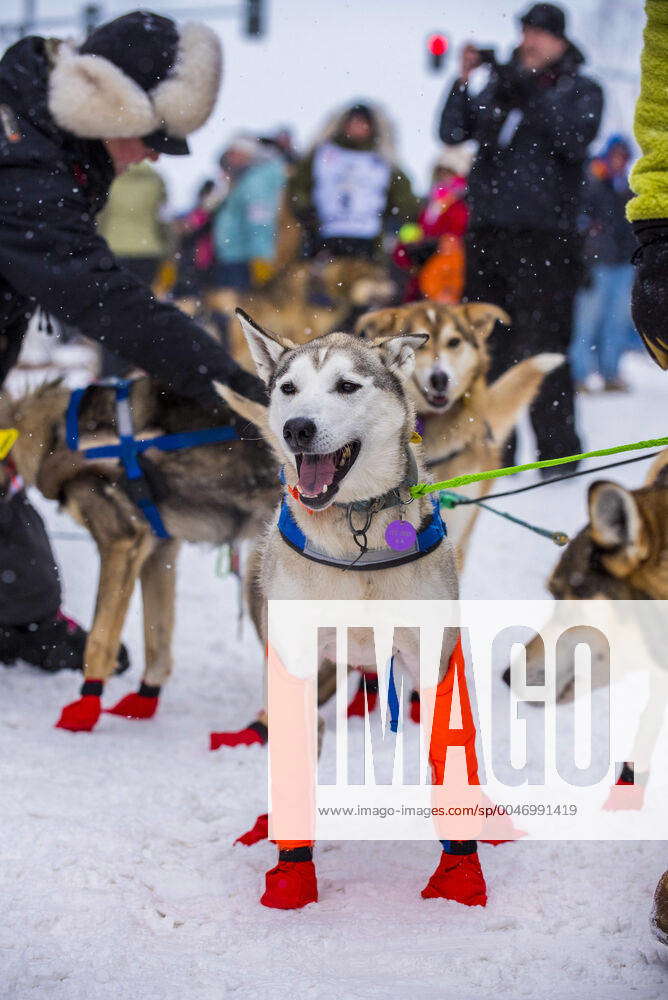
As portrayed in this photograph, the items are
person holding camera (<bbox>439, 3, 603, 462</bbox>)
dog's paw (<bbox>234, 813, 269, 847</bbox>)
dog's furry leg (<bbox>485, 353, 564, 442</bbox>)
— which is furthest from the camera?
person holding camera (<bbox>439, 3, 603, 462</bbox>)

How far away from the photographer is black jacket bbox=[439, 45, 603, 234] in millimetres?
4516

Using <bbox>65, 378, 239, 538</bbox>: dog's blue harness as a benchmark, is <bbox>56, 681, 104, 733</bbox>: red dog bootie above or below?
below

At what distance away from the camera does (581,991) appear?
5.91 feet

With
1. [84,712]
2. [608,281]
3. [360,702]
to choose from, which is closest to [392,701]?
[360,702]

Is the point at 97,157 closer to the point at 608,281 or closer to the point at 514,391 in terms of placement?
the point at 514,391

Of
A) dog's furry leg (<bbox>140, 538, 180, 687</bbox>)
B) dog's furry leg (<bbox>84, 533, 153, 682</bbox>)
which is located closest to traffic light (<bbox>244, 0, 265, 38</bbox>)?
dog's furry leg (<bbox>140, 538, 180, 687</bbox>)

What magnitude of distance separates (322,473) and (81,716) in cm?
144

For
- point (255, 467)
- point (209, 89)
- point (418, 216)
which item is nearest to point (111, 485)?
point (255, 467)

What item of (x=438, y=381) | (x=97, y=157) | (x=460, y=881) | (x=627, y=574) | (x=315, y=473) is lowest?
(x=460, y=881)

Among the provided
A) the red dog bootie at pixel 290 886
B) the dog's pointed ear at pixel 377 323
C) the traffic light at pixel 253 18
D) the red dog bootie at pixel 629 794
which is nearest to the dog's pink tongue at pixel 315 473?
the red dog bootie at pixel 290 886

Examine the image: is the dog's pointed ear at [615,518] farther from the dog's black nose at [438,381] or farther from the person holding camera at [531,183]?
the person holding camera at [531,183]

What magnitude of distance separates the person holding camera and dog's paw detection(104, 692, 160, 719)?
207 centimetres

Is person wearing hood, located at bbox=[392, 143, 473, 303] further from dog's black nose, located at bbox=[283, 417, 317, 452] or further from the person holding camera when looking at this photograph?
dog's black nose, located at bbox=[283, 417, 317, 452]

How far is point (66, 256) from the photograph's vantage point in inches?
115
